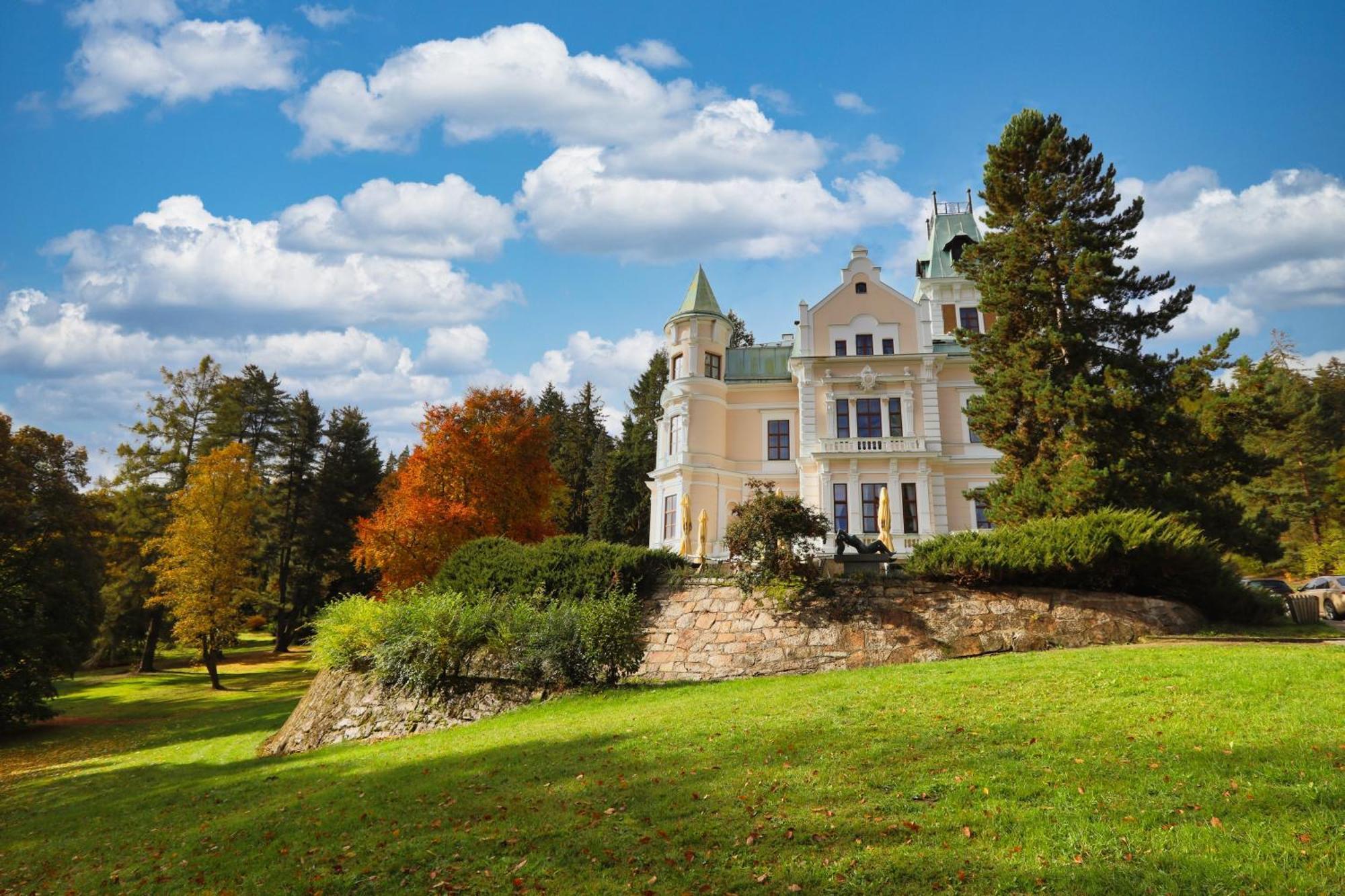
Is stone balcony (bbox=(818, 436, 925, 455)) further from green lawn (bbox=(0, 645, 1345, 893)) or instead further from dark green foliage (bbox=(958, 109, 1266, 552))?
green lawn (bbox=(0, 645, 1345, 893))

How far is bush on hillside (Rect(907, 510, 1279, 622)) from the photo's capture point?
14.5 meters

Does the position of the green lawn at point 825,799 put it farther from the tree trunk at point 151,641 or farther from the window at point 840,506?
the tree trunk at point 151,641

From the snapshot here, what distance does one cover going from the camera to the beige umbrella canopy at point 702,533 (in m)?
24.9

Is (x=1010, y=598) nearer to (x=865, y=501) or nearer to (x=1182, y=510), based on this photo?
(x=1182, y=510)

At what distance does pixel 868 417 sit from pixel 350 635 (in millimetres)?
22136

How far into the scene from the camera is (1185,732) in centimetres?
728

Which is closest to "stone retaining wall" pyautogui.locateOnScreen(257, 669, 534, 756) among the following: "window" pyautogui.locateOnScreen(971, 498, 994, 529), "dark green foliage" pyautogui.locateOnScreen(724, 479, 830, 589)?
"dark green foliage" pyautogui.locateOnScreen(724, 479, 830, 589)

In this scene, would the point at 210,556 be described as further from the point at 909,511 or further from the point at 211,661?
the point at 909,511

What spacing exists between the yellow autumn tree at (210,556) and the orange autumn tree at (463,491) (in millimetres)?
7071

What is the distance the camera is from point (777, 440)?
33031 mm

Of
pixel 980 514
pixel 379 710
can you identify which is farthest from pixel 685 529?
pixel 379 710

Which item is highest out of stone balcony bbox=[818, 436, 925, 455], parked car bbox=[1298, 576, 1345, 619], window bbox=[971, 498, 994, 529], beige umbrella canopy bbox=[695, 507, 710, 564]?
stone balcony bbox=[818, 436, 925, 455]

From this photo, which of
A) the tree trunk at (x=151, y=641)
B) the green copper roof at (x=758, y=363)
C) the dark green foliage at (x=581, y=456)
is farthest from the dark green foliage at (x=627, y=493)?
the tree trunk at (x=151, y=641)

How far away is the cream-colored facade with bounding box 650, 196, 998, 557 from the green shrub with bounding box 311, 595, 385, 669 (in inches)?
598
